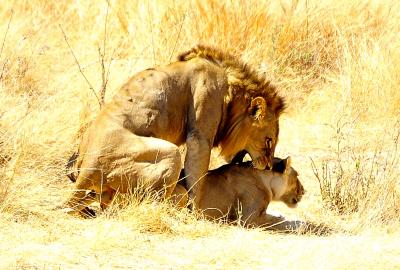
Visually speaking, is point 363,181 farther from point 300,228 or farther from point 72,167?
point 72,167

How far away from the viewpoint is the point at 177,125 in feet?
26.8

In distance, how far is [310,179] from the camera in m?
9.66

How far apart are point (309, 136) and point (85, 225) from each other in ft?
13.8

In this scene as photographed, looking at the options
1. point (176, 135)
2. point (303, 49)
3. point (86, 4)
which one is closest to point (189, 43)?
point (303, 49)

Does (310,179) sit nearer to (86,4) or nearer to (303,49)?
(303,49)

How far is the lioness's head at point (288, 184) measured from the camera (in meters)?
8.59

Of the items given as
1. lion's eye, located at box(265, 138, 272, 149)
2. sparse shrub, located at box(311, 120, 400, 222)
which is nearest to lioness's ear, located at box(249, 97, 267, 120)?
lion's eye, located at box(265, 138, 272, 149)

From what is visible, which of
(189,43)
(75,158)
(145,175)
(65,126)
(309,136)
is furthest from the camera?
(189,43)

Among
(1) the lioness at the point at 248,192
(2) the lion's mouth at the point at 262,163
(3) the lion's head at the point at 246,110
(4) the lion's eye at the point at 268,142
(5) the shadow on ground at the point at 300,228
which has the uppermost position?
(3) the lion's head at the point at 246,110

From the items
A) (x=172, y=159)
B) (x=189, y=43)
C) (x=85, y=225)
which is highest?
(x=189, y=43)

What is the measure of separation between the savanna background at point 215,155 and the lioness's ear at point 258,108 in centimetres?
43

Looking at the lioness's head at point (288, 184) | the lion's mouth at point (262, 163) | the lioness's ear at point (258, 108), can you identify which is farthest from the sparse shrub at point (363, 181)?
the lioness's ear at point (258, 108)

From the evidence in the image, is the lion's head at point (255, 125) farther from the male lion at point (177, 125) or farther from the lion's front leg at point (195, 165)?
the lion's front leg at point (195, 165)

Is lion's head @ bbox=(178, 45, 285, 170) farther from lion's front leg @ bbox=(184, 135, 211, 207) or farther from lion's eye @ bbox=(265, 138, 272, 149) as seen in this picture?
lion's front leg @ bbox=(184, 135, 211, 207)
